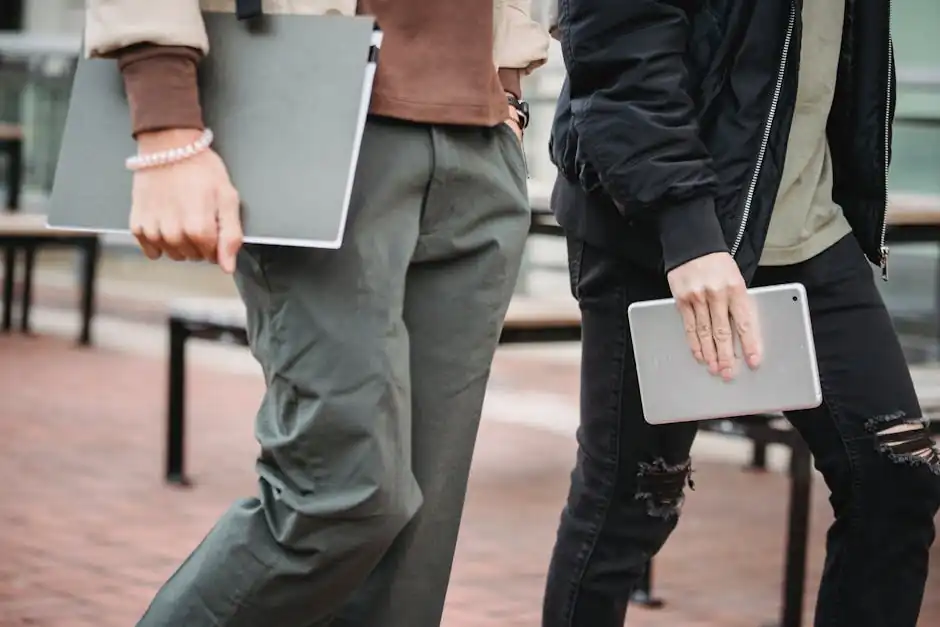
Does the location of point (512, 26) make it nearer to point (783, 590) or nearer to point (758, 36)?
point (758, 36)

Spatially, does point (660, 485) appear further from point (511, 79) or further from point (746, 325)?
point (511, 79)

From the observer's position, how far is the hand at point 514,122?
2263mm

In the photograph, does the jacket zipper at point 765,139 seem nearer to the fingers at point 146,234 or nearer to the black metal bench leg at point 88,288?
the fingers at point 146,234

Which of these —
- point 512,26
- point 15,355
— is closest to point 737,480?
point 512,26

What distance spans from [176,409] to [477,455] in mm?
1095

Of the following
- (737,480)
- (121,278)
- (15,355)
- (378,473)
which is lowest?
(121,278)

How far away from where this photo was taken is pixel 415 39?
2004 millimetres

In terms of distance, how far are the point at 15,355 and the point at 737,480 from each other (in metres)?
3.97

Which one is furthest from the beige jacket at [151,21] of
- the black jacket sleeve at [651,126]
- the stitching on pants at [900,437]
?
the stitching on pants at [900,437]

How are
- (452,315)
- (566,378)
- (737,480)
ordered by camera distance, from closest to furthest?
1. (452,315)
2. (737,480)
3. (566,378)

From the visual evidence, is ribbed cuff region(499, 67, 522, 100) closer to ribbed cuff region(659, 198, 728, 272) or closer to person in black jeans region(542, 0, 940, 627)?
person in black jeans region(542, 0, 940, 627)

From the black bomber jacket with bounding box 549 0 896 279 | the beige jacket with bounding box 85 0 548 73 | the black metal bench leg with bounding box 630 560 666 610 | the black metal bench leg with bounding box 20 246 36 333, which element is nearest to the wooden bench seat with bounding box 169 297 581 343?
the black metal bench leg with bounding box 630 560 666 610

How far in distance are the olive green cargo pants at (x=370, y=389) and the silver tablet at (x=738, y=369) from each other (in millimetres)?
259

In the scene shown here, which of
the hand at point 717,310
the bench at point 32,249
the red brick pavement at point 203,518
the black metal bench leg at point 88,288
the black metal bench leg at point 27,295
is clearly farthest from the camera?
the black metal bench leg at point 27,295
